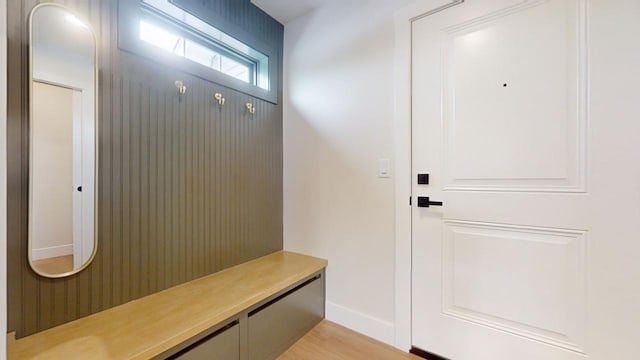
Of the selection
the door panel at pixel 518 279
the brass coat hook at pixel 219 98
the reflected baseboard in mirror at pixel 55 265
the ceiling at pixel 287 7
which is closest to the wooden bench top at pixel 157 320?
the reflected baseboard in mirror at pixel 55 265

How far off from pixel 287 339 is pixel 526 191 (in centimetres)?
149

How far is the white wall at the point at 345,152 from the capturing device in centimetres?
169

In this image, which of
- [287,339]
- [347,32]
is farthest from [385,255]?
[347,32]

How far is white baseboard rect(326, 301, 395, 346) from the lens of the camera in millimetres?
1654

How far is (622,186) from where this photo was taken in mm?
1080

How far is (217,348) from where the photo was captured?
123 cm

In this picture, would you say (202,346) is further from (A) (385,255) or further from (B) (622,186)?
(B) (622,186)

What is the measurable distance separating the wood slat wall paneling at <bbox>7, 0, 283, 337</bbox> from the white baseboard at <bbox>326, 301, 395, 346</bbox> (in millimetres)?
682

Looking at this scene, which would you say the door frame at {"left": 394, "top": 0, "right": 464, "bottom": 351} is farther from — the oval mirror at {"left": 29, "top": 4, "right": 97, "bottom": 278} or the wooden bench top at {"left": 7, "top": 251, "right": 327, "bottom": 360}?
the oval mirror at {"left": 29, "top": 4, "right": 97, "bottom": 278}

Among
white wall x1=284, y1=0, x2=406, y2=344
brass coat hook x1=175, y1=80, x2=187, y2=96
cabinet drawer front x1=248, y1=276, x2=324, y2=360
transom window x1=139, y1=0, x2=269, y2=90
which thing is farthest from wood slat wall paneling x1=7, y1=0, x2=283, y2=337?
cabinet drawer front x1=248, y1=276, x2=324, y2=360

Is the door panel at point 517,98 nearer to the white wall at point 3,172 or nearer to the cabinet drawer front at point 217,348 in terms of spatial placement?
the cabinet drawer front at point 217,348

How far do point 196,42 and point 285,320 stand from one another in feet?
6.01

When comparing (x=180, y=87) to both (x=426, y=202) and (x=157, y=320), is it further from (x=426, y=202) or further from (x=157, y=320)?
(x=426, y=202)

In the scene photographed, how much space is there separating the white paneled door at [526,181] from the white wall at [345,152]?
20 centimetres
